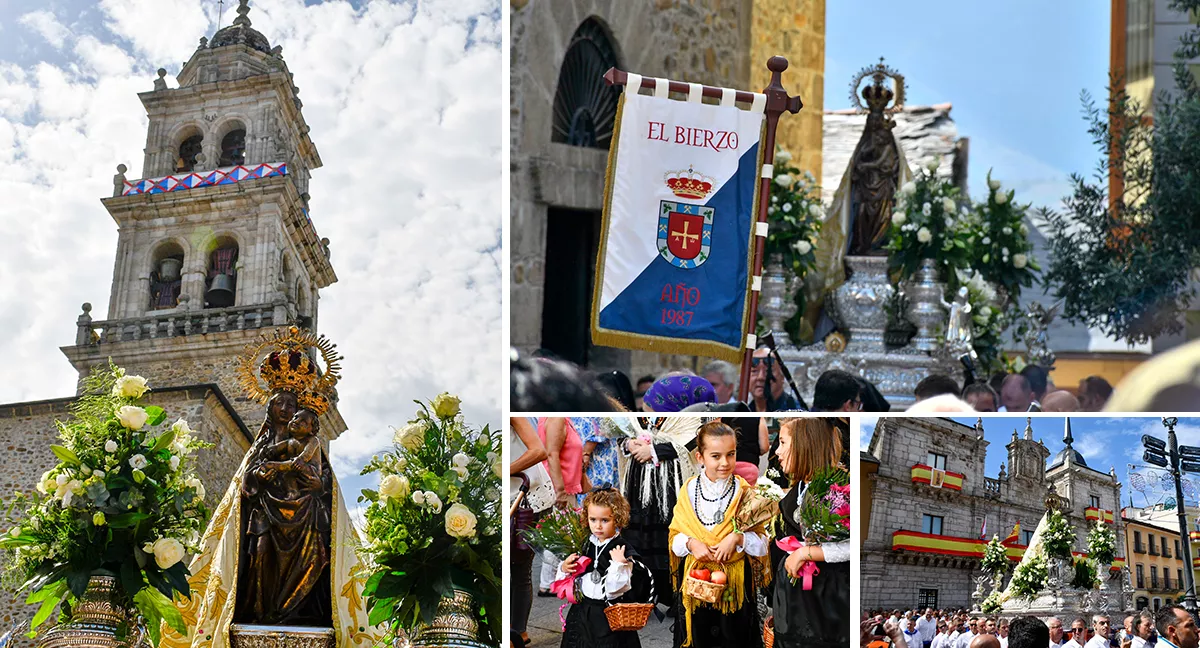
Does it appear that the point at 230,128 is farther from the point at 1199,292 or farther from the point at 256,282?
the point at 1199,292

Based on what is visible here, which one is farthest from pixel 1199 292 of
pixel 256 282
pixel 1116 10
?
pixel 256 282

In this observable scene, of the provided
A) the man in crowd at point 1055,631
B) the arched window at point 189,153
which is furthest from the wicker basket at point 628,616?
the arched window at point 189,153

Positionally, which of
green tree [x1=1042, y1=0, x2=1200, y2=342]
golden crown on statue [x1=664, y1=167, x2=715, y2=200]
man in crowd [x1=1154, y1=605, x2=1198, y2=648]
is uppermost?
green tree [x1=1042, y1=0, x2=1200, y2=342]

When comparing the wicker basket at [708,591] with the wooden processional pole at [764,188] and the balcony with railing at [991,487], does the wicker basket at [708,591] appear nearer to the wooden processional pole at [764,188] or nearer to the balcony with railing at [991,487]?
the balcony with railing at [991,487]

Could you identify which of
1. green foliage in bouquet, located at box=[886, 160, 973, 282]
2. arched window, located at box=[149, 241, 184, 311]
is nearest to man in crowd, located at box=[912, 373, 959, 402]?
green foliage in bouquet, located at box=[886, 160, 973, 282]

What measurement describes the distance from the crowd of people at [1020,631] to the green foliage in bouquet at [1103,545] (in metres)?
0.19

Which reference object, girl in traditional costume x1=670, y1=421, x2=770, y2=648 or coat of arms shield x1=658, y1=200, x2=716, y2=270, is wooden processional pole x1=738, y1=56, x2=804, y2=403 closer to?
coat of arms shield x1=658, y1=200, x2=716, y2=270

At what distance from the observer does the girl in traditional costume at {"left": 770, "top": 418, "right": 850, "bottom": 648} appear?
204 inches

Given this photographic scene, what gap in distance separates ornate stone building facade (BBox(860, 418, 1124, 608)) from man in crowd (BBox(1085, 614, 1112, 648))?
0.65 feet

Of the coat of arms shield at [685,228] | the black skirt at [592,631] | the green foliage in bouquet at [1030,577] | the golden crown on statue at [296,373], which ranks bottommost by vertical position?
the black skirt at [592,631]

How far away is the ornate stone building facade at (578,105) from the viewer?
1034 cm

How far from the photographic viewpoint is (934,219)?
10484mm

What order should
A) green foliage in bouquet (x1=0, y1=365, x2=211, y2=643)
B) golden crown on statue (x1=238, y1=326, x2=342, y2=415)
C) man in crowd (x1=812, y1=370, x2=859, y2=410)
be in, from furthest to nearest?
man in crowd (x1=812, y1=370, x2=859, y2=410) → golden crown on statue (x1=238, y1=326, x2=342, y2=415) → green foliage in bouquet (x1=0, y1=365, x2=211, y2=643)

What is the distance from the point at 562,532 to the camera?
221 inches
